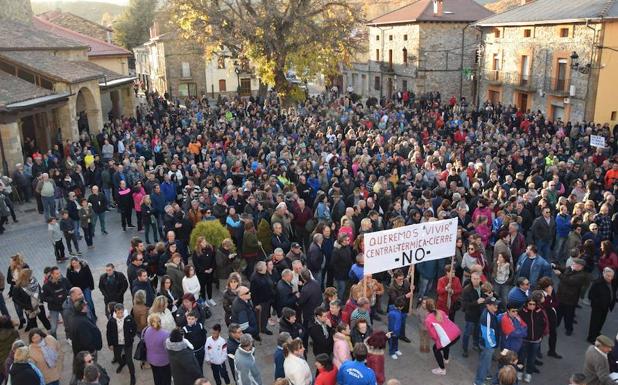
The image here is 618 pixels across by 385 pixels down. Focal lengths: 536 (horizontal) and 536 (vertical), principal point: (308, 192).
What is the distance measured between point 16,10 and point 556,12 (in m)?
31.6

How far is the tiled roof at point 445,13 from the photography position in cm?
3850

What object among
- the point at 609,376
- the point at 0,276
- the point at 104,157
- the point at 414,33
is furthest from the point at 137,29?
the point at 609,376

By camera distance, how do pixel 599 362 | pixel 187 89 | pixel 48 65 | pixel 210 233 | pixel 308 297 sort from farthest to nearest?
pixel 187 89 → pixel 48 65 → pixel 210 233 → pixel 308 297 → pixel 599 362

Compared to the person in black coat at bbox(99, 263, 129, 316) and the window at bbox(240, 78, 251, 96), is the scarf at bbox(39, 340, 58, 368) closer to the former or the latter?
the person in black coat at bbox(99, 263, 129, 316)

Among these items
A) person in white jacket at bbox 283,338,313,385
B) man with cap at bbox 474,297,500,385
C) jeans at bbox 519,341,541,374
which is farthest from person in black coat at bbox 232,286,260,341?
jeans at bbox 519,341,541,374

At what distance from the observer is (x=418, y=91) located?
40219 mm

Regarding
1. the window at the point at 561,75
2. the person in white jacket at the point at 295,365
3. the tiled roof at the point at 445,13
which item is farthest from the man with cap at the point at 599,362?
the tiled roof at the point at 445,13

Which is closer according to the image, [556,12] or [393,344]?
[393,344]

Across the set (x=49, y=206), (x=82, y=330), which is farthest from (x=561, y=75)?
(x=82, y=330)

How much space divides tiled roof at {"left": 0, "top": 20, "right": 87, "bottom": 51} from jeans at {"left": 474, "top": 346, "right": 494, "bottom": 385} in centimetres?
2231

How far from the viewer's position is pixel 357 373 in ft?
19.3

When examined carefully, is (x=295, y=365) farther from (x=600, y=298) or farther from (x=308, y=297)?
(x=600, y=298)

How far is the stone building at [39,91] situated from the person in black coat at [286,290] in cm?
1301

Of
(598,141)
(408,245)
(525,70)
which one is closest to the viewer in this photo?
(408,245)
